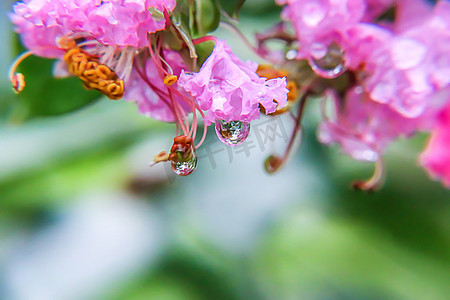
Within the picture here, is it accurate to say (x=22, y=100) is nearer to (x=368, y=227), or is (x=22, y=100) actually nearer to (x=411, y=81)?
(x=411, y=81)

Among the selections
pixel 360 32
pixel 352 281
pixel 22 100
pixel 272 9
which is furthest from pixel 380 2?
pixel 352 281

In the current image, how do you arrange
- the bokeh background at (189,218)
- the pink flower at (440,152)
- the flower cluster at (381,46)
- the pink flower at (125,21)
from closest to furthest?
the pink flower at (125,21) → the flower cluster at (381,46) → the pink flower at (440,152) → the bokeh background at (189,218)

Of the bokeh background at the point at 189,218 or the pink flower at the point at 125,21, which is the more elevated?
the pink flower at the point at 125,21

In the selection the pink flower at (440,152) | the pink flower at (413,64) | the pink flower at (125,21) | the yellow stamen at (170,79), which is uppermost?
the pink flower at (125,21)

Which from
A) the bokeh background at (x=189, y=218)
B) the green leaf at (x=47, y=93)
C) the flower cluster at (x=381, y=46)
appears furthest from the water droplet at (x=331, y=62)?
the bokeh background at (x=189, y=218)

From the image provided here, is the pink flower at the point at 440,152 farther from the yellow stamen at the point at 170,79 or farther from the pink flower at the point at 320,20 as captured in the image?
the yellow stamen at the point at 170,79

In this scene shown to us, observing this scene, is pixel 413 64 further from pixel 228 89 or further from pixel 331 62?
pixel 228 89

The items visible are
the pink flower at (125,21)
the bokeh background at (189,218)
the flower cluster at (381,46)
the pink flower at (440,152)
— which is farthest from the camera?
the bokeh background at (189,218)

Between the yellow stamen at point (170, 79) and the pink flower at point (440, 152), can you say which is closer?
the yellow stamen at point (170, 79)

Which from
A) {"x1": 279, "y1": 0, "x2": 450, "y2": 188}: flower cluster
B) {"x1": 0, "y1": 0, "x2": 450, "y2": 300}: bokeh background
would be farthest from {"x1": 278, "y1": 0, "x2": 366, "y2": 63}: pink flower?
{"x1": 0, "y1": 0, "x2": 450, "y2": 300}: bokeh background

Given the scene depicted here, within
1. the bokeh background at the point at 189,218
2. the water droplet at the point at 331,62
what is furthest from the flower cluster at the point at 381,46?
the bokeh background at the point at 189,218
